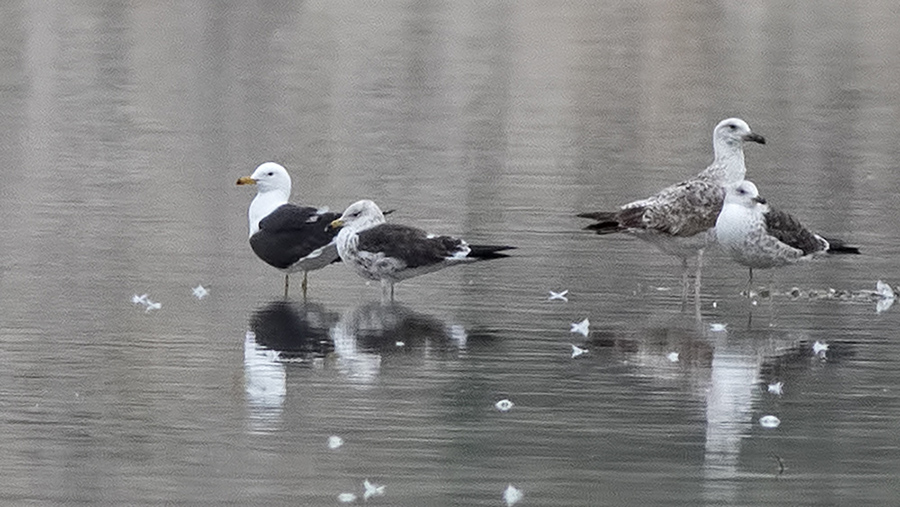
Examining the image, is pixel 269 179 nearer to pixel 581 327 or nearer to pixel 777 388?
pixel 581 327

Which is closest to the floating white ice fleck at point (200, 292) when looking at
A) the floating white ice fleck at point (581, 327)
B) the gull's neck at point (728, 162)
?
the floating white ice fleck at point (581, 327)

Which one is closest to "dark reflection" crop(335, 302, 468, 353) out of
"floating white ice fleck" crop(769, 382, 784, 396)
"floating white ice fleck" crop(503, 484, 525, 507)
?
"floating white ice fleck" crop(769, 382, 784, 396)

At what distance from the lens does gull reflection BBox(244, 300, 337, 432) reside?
11.8 metres

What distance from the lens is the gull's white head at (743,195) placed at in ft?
54.0

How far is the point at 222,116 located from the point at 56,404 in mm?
18173

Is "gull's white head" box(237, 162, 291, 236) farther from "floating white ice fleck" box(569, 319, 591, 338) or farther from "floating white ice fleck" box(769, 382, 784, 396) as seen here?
"floating white ice fleck" box(769, 382, 784, 396)

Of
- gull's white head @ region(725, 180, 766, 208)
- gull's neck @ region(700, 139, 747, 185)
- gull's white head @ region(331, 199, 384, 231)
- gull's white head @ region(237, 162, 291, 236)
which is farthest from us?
gull's neck @ region(700, 139, 747, 185)

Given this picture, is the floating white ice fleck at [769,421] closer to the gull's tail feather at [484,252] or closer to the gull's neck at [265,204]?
the gull's tail feather at [484,252]

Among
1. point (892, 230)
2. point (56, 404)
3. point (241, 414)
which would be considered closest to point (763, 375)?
point (241, 414)

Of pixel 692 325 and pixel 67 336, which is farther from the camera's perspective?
pixel 692 325

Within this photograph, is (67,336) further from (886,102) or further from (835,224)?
(886,102)

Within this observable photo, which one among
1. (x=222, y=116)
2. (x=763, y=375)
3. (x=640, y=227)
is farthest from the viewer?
(x=222, y=116)

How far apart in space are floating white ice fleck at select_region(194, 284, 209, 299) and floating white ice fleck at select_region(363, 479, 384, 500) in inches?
227

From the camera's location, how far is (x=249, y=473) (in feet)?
33.4
